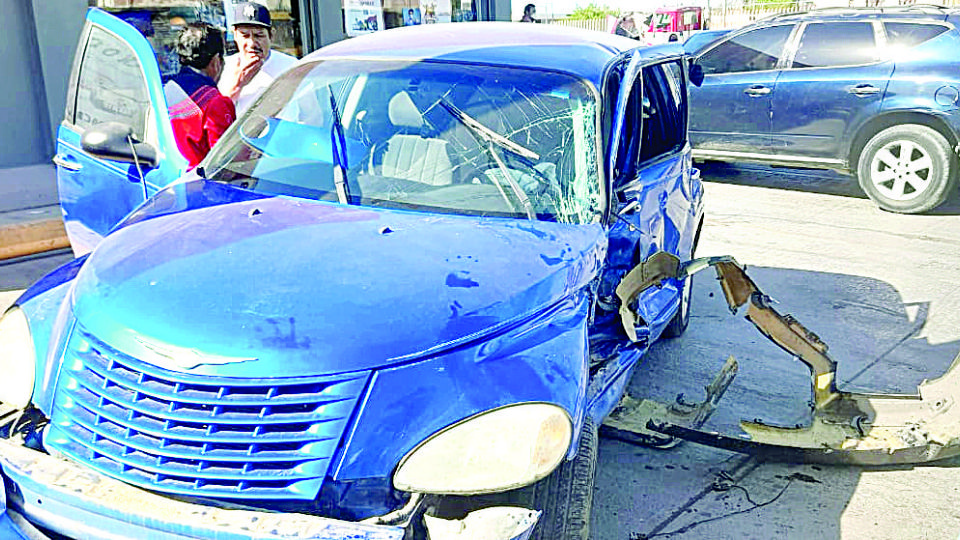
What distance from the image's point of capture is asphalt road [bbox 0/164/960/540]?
335 cm

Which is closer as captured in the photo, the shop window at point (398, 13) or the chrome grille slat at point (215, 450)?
the chrome grille slat at point (215, 450)

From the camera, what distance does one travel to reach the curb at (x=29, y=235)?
20.8ft

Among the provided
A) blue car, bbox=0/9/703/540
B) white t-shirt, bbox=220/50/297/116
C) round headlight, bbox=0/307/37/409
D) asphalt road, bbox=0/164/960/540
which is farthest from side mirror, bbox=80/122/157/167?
asphalt road, bbox=0/164/960/540

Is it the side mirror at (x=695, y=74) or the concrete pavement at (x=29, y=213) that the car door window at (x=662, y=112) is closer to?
the side mirror at (x=695, y=74)

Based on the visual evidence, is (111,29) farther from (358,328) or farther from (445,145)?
(358,328)

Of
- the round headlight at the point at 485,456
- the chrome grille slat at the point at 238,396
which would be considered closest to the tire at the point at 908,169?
the round headlight at the point at 485,456

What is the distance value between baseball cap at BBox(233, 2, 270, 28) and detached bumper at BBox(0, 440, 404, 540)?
3.02m

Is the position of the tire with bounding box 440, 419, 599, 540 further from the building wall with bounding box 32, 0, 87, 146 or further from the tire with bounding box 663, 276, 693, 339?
the building wall with bounding box 32, 0, 87, 146

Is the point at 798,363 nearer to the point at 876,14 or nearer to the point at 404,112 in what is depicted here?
the point at 404,112

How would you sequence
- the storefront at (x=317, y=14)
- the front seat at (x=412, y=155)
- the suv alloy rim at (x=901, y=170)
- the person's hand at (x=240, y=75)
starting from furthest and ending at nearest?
1. the storefront at (x=317, y=14)
2. the suv alloy rim at (x=901, y=170)
3. the person's hand at (x=240, y=75)
4. the front seat at (x=412, y=155)

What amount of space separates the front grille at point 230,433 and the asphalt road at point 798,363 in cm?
152

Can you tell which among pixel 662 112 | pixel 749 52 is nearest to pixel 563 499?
pixel 662 112

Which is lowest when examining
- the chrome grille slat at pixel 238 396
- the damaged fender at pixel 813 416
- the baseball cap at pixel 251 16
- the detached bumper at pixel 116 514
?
the damaged fender at pixel 813 416

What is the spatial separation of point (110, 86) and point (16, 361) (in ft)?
7.16
